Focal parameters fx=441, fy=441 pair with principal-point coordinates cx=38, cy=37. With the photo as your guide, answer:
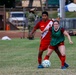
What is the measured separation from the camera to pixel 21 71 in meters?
12.3

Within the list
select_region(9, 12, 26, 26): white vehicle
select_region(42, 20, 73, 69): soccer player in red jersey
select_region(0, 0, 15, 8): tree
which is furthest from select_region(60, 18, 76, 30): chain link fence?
select_region(0, 0, 15, 8): tree

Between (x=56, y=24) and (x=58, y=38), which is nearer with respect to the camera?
(x=56, y=24)

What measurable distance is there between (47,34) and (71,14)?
139 feet

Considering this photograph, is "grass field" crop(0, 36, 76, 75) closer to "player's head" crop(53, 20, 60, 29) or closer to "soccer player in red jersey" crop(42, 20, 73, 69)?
"soccer player in red jersey" crop(42, 20, 73, 69)

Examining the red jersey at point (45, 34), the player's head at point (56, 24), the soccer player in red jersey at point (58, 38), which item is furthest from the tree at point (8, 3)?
the player's head at point (56, 24)

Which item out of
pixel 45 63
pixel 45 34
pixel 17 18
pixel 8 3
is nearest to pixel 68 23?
pixel 17 18

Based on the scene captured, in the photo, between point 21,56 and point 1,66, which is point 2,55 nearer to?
point 21,56

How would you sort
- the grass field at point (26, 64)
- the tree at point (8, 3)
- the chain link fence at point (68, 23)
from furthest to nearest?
the tree at point (8, 3)
the chain link fence at point (68, 23)
the grass field at point (26, 64)

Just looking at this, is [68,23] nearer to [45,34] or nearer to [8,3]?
[45,34]

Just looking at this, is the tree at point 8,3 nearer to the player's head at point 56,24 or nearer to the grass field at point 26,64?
the grass field at point 26,64

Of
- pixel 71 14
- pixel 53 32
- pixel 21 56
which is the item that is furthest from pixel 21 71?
pixel 71 14

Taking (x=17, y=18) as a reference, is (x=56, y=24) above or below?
above

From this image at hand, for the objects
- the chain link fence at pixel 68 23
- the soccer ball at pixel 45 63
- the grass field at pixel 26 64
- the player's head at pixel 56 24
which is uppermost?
the player's head at pixel 56 24

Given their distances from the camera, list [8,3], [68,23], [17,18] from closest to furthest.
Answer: [68,23], [17,18], [8,3]
